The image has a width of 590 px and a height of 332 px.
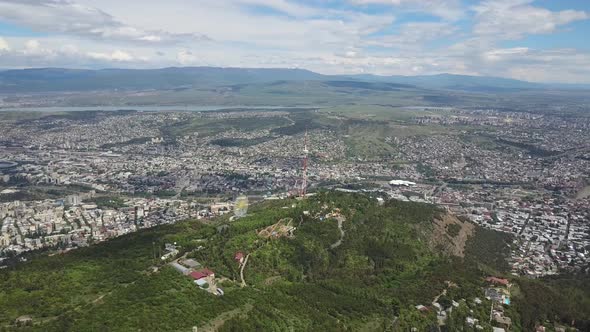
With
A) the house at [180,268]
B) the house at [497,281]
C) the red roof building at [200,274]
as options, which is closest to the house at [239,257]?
the red roof building at [200,274]

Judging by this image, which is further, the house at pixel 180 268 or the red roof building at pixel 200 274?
the house at pixel 180 268

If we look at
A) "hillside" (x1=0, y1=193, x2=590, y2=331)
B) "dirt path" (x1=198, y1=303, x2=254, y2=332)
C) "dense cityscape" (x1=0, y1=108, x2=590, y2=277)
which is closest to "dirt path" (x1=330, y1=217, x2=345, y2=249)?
"hillside" (x1=0, y1=193, x2=590, y2=331)

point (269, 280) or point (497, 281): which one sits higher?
point (269, 280)

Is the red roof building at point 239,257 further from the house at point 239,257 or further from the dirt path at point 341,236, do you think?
the dirt path at point 341,236

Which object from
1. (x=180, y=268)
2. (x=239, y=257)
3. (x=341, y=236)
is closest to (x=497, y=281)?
(x=341, y=236)

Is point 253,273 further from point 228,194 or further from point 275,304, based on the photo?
point 228,194

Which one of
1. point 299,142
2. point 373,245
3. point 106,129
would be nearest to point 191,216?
point 373,245

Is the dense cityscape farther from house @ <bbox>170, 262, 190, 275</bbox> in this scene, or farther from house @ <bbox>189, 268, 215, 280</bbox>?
house @ <bbox>189, 268, 215, 280</bbox>

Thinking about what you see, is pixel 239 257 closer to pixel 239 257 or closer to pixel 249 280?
pixel 239 257
